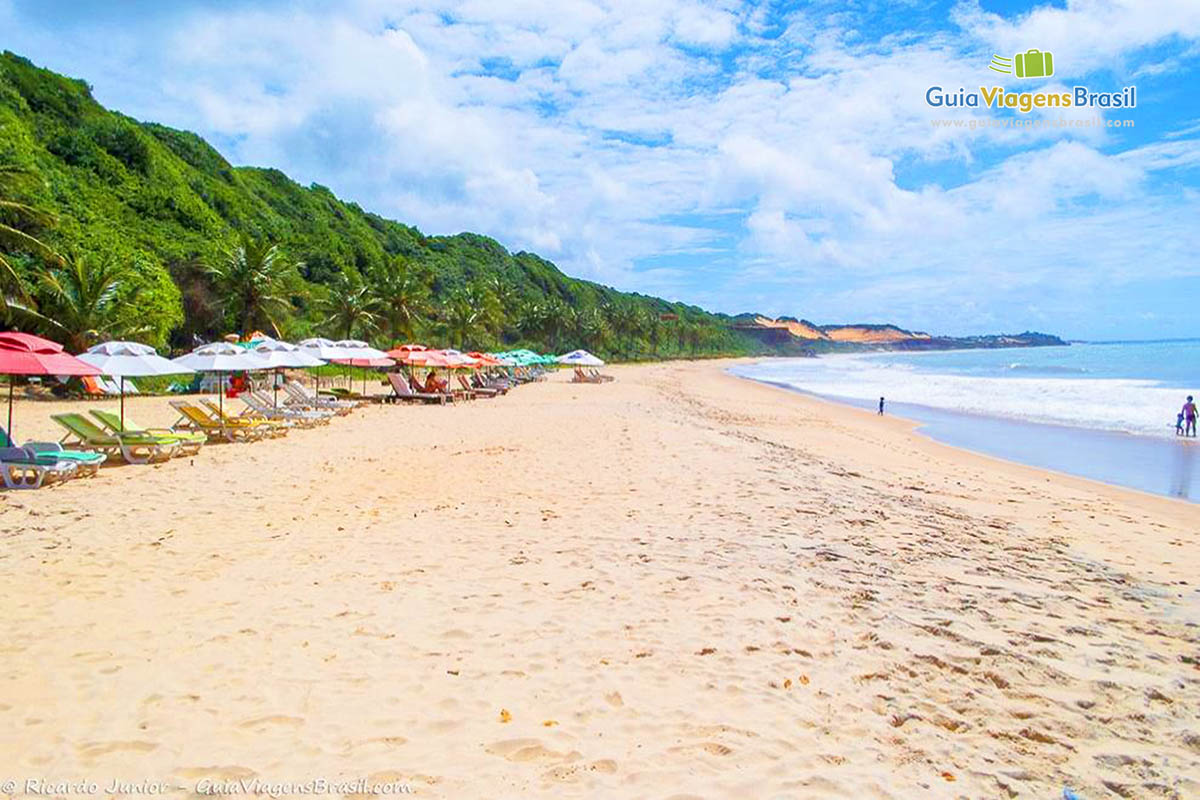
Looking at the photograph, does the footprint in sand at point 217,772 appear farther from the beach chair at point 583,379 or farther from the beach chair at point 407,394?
the beach chair at point 583,379

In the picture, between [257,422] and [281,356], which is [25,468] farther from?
[281,356]

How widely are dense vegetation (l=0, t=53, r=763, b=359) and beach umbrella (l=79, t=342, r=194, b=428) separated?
7424 mm

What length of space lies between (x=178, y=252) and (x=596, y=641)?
1514 inches

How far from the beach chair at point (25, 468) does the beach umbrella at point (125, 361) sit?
1.91 meters

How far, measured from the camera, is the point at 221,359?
14.8 metres

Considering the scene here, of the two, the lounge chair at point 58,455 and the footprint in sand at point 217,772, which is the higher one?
the lounge chair at point 58,455

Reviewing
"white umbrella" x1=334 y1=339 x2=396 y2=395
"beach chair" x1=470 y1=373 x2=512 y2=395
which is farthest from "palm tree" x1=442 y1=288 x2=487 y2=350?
"white umbrella" x1=334 y1=339 x2=396 y2=395

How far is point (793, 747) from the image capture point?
3.40 metres

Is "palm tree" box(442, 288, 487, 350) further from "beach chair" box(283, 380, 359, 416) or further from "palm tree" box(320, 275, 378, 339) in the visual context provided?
"beach chair" box(283, 380, 359, 416)

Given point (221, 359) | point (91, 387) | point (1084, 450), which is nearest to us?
point (221, 359)

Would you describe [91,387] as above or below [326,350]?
below

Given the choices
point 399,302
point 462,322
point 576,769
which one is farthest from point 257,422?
point 462,322

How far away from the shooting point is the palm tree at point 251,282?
94.5ft

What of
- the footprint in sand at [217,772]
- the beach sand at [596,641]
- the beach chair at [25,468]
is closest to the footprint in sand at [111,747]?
the beach sand at [596,641]
